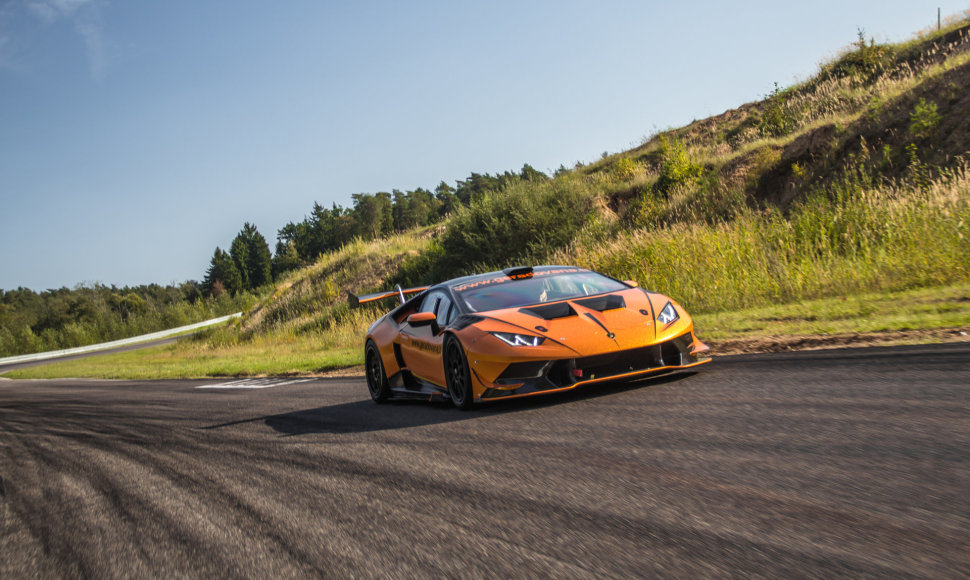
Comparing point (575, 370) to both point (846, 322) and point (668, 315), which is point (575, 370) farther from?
point (846, 322)

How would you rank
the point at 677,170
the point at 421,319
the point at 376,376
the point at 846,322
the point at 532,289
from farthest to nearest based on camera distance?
the point at 677,170 → the point at 376,376 → the point at 846,322 → the point at 532,289 → the point at 421,319

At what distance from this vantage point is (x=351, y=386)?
11555 mm

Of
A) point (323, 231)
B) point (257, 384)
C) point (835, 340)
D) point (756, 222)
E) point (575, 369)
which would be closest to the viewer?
point (575, 369)

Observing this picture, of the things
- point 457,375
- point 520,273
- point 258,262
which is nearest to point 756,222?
point 520,273

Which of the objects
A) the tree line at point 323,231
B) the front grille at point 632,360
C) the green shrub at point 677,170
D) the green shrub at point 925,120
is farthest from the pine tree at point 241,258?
the front grille at point 632,360

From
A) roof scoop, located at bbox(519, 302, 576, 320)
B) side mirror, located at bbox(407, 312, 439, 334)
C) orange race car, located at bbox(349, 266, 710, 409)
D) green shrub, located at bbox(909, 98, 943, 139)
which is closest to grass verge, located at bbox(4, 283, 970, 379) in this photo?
orange race car, located at bbox(349, 266, 710, 409)

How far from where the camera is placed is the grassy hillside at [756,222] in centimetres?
1159

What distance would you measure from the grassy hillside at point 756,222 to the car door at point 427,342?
429 cm

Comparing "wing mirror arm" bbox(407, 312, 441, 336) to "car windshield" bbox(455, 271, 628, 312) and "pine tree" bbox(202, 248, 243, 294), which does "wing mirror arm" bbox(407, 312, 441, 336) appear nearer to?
"car windshield" bbox(455, 271, 628, 312)

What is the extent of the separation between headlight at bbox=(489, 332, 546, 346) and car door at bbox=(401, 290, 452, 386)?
40.4 inches

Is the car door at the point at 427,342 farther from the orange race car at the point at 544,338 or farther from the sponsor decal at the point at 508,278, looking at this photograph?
→ the sponsor decal at the point at 508,278

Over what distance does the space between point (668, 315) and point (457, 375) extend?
201cm

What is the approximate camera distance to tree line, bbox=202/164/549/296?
4660 inches

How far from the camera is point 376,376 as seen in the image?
370 inches
